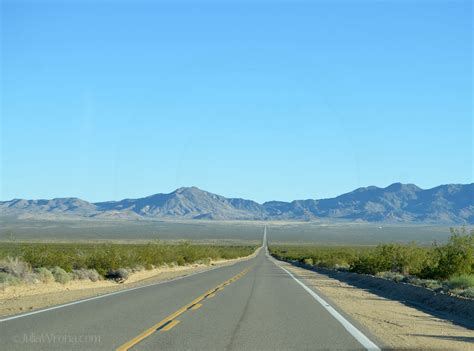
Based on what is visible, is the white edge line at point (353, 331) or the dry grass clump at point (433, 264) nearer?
the white edge line at point (353, 331)

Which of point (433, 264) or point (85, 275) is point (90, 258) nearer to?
point (85, 275)

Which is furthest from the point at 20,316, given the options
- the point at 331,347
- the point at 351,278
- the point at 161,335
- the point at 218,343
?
the point at 351,278

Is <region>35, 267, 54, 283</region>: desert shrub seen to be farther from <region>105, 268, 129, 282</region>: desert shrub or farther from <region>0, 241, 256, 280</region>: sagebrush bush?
<region>105, 268, 129, 282</region>: desert shrub

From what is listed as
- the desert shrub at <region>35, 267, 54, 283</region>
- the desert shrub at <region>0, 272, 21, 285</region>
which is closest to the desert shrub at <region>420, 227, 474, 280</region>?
the desert shrub at <region>35, 267, 54, 283</region>

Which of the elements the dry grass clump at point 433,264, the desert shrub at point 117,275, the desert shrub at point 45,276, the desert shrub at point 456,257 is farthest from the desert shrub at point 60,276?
the desert shrub at point 456,257

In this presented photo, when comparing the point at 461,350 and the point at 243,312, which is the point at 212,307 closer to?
the point at 243,312

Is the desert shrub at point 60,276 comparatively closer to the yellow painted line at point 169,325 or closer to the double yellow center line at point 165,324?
the double yellow center line at point 165,324

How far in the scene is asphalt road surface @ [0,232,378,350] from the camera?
42.2 ft

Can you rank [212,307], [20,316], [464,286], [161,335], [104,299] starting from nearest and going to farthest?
[161,335] < [20,316] < [212,307] < [104,299] < [464,286]

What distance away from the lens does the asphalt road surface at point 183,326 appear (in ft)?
42.2

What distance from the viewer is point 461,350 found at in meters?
12.9

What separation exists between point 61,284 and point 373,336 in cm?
1910

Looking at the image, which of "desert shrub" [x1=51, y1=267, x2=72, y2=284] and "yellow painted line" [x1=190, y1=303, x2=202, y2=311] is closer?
"yellow painted line" [x1=190, y1=303, x2=202, y2=311]

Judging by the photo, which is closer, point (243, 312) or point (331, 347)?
point (331, 347)
